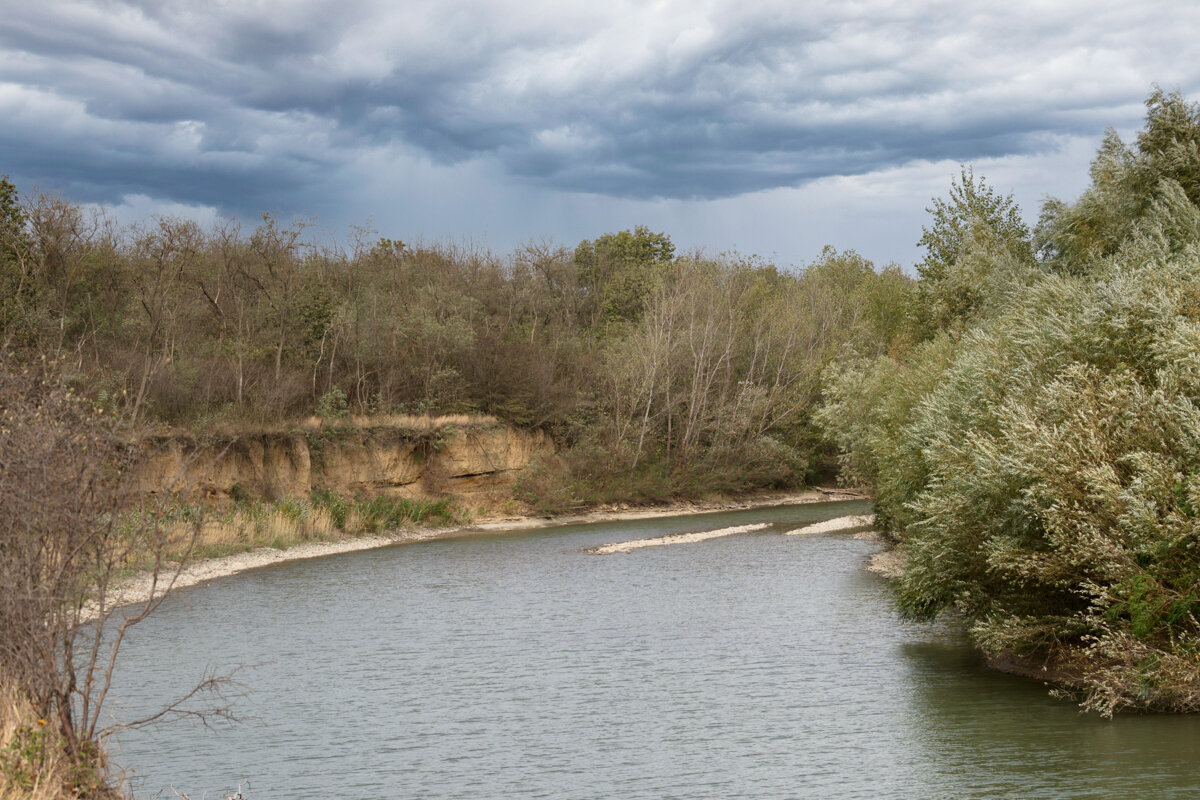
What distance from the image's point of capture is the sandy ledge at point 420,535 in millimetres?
35812

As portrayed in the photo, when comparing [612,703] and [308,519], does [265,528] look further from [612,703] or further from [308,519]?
[612,703]

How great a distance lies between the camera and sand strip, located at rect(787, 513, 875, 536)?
48906 millimetres

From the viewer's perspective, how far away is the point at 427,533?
5306 centimetres

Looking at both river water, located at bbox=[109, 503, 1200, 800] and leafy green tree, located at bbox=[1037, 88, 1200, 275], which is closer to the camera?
river water, located at bbox=[109, 503, 1200, 800]

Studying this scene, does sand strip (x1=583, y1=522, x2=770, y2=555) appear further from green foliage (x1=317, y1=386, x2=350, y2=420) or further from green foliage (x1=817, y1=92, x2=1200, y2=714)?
green foliage (x1=817, y1=92, x2=1200, y2=714)

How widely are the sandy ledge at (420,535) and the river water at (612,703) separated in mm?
2268

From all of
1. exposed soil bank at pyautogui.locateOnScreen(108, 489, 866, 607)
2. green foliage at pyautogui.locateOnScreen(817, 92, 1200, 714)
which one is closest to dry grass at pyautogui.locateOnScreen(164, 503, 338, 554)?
exposed soil bank at pyautogui.locateOnScreen(108, 489, 866, 607)

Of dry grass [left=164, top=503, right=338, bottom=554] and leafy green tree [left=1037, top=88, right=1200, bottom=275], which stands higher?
leafy green tree [left=1037, top=88, right=1200, bottom=275]

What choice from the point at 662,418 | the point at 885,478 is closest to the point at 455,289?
the point at 662,418

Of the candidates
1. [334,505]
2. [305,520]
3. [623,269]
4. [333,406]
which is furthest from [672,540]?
[623,269]

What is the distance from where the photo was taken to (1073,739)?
620 inches

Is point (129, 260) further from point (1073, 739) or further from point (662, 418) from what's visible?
point (1073, 739)

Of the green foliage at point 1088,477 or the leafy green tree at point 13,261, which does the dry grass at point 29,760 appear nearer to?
the green foliage at point 1088,477

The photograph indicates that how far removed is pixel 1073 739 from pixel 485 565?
27498mm
